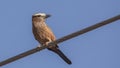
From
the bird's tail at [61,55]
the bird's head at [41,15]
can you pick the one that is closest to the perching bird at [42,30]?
the bird's head at [41,15]

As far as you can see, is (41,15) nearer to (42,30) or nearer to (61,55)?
(42,30)

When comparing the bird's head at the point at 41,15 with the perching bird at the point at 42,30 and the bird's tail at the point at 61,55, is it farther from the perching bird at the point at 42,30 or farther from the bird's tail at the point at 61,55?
the bird's tail at the point at 61,55

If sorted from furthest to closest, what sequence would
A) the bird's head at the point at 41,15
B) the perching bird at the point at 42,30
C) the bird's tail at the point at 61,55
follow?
the bird's head at the point at 41,15 < the perching bird at the point at 42,30 < the bird's tail at the point at 61,55

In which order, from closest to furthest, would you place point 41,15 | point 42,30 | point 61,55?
point 61,55 → point 42,30 → point 41,15

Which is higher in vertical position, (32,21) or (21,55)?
(21,55)

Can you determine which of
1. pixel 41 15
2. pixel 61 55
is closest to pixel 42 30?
→ pixel 41 15

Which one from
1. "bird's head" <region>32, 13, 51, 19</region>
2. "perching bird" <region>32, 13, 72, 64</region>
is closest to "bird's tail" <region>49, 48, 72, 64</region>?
"perching bird" <region>32, 13, 72, 64</region>

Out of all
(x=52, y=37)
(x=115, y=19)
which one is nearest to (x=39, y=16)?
(x=52, y=37)

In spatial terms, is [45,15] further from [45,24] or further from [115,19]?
[115,19]

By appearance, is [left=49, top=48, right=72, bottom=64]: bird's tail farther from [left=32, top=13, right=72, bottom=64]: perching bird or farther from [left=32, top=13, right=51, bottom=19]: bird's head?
[left=32, top=13, right=51, bottom=19]: bird's head

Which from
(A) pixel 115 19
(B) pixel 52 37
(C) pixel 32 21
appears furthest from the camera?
(C) pixel 32 21

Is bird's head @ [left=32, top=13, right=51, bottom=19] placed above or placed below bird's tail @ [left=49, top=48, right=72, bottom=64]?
above
